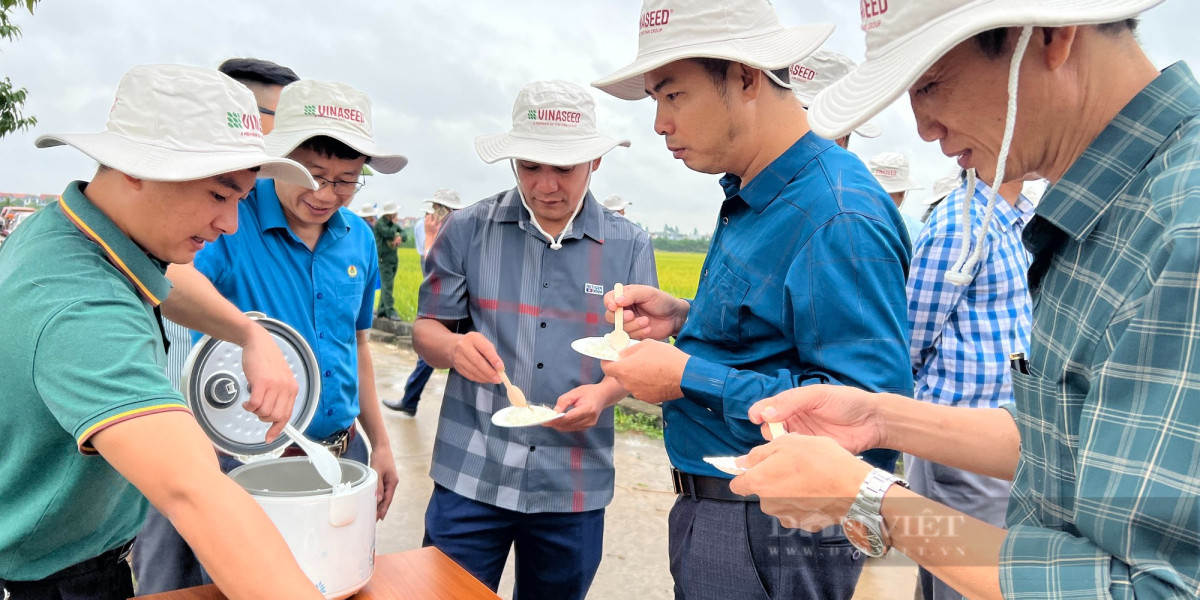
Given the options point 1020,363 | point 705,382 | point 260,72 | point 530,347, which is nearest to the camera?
point 1020,363

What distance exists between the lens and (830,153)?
1535mm

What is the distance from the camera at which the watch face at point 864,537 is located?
1.01 m

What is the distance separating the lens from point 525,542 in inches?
86.6

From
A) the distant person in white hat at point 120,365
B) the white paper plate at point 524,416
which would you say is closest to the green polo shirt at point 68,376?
the distant person in white hat at point 120,365

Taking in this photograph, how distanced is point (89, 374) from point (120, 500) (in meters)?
0.37

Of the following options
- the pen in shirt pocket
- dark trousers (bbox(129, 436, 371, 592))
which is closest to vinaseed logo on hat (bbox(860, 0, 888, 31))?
the pen in shirt pocket

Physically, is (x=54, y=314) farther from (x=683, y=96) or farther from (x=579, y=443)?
(x=579, y=443)

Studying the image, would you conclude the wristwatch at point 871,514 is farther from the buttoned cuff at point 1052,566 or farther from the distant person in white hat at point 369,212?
the distant person in white hat at point 369,212

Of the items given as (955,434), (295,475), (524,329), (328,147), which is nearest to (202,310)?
(295,475)

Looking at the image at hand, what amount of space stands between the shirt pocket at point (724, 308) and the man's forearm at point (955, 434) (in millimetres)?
336

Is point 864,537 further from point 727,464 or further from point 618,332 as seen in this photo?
point 618,332

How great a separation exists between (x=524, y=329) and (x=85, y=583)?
1.24 m

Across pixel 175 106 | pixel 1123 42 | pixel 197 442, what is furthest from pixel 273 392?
pixel 1123 42

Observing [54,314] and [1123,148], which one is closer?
[1123,148]
